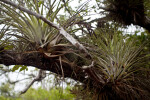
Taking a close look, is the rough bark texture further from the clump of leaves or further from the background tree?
the clump of leaves

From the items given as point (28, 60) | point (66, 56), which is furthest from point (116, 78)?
point (28, 60)

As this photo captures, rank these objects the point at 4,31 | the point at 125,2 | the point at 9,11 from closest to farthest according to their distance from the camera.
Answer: the point at 9,11, the point at 4,31, the point at 125,2

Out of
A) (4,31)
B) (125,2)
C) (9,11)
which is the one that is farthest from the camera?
(125,2)

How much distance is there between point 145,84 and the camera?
125 cm

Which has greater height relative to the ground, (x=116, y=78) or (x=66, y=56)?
(x=66, y=56)

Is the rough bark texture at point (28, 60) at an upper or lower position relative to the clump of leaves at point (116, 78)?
upper

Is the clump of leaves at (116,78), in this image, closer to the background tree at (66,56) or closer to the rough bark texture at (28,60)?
the background tree at (66,56)

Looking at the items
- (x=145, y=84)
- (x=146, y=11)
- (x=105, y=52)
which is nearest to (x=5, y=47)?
(x=105, y=52)

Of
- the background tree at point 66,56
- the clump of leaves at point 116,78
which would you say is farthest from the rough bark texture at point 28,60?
the clump of leaves at point 116,78

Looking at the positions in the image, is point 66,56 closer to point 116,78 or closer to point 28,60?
point 28,60

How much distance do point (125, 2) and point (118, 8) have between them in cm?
14

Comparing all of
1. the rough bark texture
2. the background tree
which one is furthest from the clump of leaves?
the rough bark texture

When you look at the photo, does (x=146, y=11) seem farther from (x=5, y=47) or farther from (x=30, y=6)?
(x=5, y=47)

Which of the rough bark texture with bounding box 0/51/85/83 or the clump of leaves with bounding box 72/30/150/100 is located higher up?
the rough bark texture with bounding box 0/51/85/83
